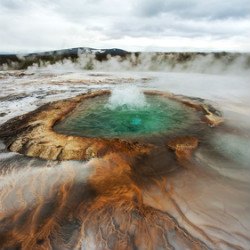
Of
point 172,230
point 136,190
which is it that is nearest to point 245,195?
point 172,230

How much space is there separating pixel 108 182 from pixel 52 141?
79.9 inches

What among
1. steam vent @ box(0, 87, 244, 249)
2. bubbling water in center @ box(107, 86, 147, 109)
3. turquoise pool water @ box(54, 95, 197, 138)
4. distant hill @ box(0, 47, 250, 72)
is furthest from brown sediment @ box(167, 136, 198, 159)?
distant hill @ box(0, 47, 250, 72)

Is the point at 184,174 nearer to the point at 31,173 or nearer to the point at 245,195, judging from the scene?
the point at 245,195

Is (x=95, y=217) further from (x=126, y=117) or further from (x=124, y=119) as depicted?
(x=126, y=117)

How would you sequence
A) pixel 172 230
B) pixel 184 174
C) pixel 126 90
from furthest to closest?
pixel 126 90
pixel 184 174
pixel 172 230

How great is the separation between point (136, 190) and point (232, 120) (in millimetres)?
4386

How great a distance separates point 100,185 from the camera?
4512 millimetres


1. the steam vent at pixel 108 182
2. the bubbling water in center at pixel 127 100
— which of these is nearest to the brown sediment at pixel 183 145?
the steam vent at pixel 108 182

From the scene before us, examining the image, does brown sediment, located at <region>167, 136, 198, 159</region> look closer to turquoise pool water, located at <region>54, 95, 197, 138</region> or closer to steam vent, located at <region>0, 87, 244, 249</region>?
steam vent, located at <region>0, 87, 244, 249</region>

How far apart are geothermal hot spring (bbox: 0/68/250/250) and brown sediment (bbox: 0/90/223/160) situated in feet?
0.07

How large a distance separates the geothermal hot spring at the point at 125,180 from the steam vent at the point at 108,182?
0.02 m

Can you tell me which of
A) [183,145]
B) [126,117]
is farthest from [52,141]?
[183,145]

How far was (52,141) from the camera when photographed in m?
5.97

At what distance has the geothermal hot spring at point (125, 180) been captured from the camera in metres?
3.51
